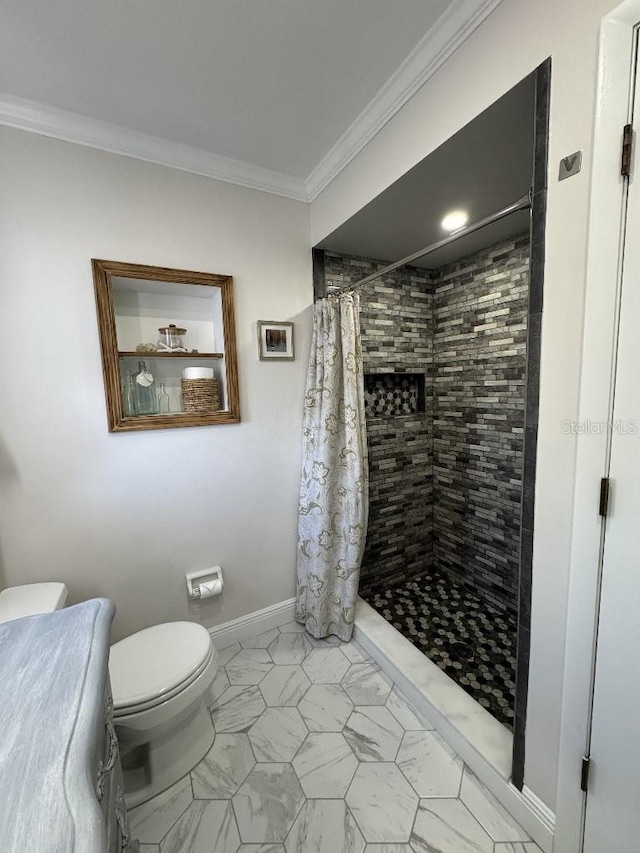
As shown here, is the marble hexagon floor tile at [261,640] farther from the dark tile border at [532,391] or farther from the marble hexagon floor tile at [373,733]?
the dark tile border at [532,391]

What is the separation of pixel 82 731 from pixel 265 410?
1475mm

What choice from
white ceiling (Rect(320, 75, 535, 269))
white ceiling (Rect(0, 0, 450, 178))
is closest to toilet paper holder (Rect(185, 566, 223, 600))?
white ceiling (Rect(320, 75, 535, 269))

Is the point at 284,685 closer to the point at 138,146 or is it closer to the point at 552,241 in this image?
the point at 552,241

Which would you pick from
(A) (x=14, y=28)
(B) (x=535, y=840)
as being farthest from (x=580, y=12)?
(B) (x=535, y=840)

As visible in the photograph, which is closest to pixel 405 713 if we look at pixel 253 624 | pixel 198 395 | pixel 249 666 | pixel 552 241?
pixel 249 666

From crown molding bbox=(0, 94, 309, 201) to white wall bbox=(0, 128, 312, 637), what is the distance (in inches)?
1.4

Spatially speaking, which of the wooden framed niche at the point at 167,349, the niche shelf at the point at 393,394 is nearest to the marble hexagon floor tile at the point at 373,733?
the wooden framed niche at the point at 167,349

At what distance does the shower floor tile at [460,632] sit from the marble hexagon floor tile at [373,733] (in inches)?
16.5

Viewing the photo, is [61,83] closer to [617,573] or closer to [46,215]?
[46,215]

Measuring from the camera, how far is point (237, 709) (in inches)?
61.1

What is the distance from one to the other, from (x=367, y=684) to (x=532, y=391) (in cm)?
153

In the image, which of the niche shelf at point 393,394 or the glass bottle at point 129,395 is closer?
the glass bottle at point 129,395

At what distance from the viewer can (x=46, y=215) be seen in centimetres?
139

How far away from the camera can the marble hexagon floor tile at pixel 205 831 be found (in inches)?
42.9
